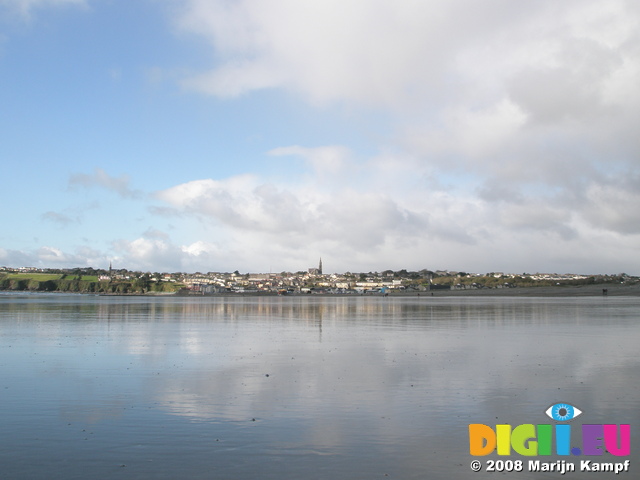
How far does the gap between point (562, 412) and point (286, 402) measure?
22.1 feet

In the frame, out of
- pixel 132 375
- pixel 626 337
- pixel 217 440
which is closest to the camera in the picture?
pixel 217 440

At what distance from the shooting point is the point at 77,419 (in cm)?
1222

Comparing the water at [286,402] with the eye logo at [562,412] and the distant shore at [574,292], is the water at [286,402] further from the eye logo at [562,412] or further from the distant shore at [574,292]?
the distant shore at [574,292]

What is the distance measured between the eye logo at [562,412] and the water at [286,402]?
276mm

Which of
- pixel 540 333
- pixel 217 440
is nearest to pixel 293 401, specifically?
pixel 217 440

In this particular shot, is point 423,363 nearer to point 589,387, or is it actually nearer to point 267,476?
point 589,387

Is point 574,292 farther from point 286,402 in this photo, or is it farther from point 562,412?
point 286,402

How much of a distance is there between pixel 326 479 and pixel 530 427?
5.09m

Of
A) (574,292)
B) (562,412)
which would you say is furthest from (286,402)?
(574,292)

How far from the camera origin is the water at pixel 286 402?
30.6ft

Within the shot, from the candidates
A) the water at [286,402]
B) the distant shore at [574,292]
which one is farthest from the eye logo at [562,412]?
the distant shore at [574,292]

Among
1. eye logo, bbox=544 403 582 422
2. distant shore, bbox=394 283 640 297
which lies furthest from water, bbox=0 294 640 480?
distant shore, bbox=394 283 640 297

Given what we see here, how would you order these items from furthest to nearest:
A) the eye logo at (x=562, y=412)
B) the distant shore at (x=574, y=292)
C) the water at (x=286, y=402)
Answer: the distant shore at (x=574, y=292) → the eye logo at (x=562, y=412) → the water at (x=286, y=402)

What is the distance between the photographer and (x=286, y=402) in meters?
13.9
